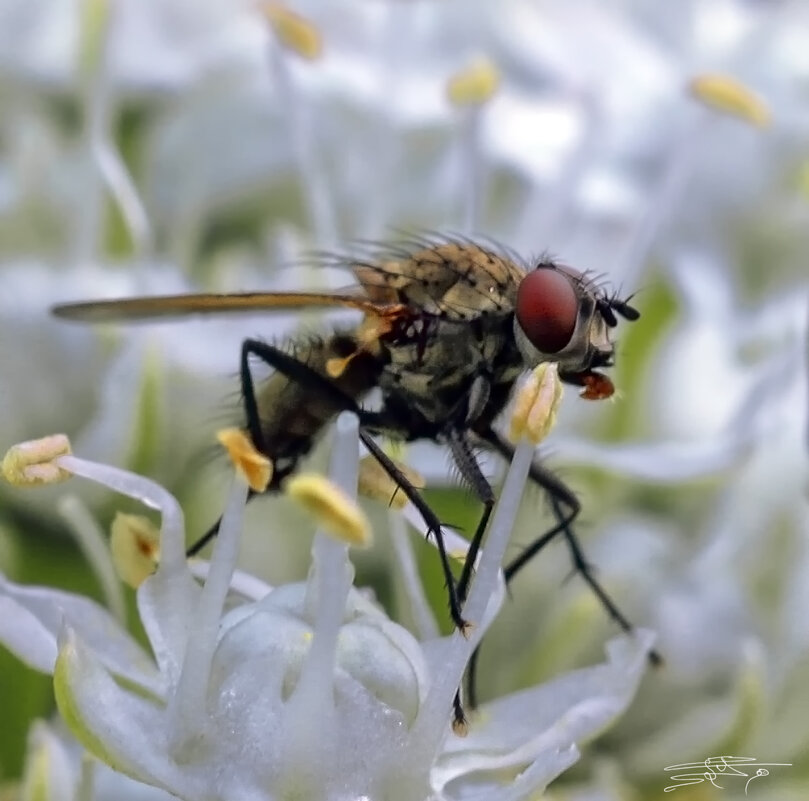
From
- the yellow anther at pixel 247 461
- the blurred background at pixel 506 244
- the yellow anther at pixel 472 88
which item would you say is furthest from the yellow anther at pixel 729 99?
the yellow anther at pixel 247 461

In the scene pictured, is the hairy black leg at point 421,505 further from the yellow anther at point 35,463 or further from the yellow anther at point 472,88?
the yellow anther at point 472,88

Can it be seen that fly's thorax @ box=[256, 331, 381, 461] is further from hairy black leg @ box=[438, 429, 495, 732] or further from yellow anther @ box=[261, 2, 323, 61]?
yellow anther @ box=[261, 2, 323, 61]

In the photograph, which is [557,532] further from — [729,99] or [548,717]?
[729,99]

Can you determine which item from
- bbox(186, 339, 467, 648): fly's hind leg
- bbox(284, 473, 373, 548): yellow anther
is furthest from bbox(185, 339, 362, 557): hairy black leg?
bbox(284, 473, 373, 548): yellow anther

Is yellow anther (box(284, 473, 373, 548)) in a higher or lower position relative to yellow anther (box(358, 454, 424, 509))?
lower

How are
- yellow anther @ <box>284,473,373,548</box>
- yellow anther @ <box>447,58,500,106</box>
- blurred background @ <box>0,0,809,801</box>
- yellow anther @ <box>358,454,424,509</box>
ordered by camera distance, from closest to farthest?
1. yellow anther @ <box>284,473,373,548</box>
2. yellow anther @ <box>358,454,424,509</box>
3. blurred background @ <box>0,0,809,801</box>
4. yellow anther @ <box>447,58,500,106</box>

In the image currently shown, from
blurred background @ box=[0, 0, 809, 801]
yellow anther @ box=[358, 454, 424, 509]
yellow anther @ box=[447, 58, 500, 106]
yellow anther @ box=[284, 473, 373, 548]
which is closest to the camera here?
yellow anther @ box=[284, 473, 373, 548]
